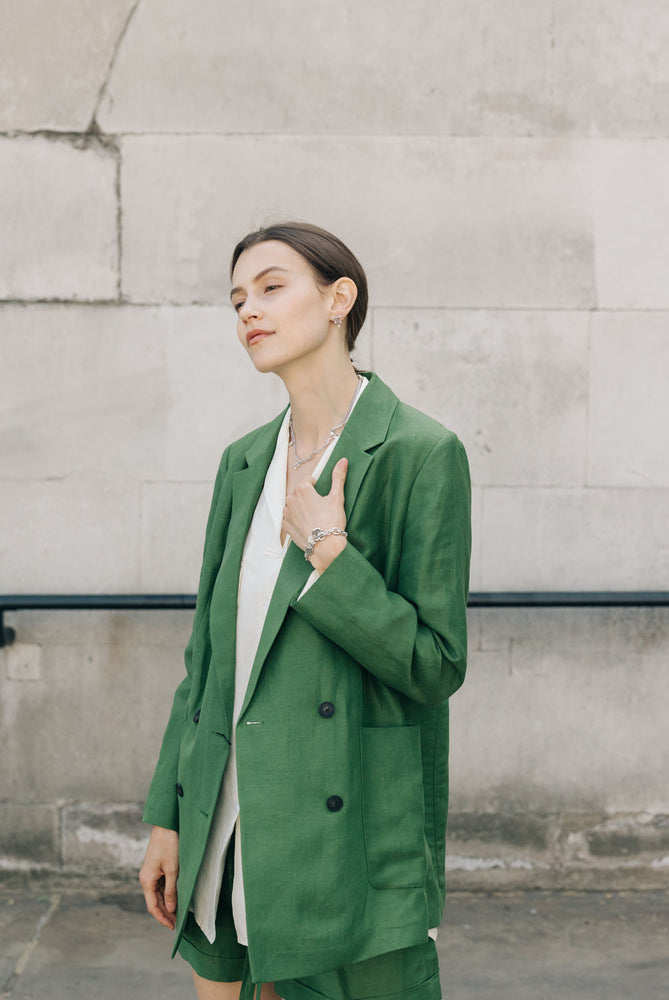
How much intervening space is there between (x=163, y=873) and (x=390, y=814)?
21.7 inches

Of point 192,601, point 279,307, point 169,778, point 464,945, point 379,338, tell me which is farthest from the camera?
point 379,338

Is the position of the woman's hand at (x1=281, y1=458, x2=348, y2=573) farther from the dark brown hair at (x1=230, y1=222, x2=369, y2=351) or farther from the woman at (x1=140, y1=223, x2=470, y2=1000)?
the dark brown hair at (x1=230, y1=222, x2=369, y2=351)

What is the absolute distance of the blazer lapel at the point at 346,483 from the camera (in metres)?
1.65

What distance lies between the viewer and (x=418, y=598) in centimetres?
163

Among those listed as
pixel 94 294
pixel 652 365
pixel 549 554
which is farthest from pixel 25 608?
pixel 652 365

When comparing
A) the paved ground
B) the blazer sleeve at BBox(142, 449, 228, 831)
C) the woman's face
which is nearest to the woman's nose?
the woman's face

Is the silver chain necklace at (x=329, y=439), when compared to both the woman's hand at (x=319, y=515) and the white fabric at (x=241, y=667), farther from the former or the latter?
the woman's hand at (x=319, y=515)

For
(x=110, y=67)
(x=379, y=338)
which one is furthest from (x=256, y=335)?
(x=110, y=67)

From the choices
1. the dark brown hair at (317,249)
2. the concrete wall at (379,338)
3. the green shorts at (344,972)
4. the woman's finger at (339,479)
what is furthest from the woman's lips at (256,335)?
the concrete wall at (379,338)

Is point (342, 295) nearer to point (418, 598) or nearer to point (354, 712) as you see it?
point (418, 598)

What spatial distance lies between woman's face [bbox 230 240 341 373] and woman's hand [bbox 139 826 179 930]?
96 centimetres

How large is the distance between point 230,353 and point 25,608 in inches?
48.8

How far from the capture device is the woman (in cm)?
160

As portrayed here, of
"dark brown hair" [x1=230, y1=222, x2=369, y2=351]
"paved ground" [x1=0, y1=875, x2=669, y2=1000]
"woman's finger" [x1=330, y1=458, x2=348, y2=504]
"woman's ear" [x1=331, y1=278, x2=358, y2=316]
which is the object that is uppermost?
"dark brown hair" [x1=230, y1=222, x2=369, y2=351]
